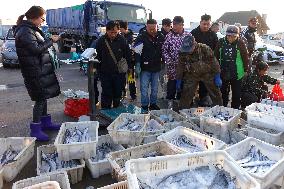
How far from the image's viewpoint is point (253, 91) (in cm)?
731

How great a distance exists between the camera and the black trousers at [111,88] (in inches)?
269

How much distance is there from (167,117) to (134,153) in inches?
→ 72.4

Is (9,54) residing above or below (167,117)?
above

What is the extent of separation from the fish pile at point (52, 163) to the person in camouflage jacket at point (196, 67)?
3089 millimetres

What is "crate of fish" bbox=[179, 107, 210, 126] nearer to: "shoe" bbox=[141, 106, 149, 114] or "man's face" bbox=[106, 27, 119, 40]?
"shoe" bbox=[141, 106, 149, 114]

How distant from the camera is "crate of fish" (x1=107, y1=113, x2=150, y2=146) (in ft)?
16.7

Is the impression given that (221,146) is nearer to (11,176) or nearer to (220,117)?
(220,117)

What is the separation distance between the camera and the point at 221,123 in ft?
17.5

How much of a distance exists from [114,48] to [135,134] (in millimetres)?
2339

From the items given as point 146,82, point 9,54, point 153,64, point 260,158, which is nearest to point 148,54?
point 153,64

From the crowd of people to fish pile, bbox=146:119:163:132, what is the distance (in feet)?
3.94

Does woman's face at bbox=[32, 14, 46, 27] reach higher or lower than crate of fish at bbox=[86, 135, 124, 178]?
higher

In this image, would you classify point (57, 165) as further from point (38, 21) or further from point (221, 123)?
point (221, 123)

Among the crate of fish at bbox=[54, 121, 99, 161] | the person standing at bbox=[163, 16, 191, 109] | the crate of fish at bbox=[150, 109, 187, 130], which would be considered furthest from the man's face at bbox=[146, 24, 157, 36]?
the crate of fish at bbox=[54, 121, 99, 161]
